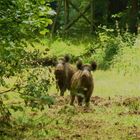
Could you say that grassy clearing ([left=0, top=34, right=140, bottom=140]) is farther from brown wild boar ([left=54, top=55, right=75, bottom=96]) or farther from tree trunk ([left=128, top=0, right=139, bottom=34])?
A: tree trunk ([left=128, top=0, right=139, bottom=34])

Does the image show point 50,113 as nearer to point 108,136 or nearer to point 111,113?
point 111,113

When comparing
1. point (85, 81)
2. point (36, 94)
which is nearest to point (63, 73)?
point (85, 81)

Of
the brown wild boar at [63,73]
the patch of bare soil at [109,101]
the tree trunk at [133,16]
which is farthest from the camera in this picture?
the tree trunk at [133,16]

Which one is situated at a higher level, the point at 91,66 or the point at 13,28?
the point at 13,28

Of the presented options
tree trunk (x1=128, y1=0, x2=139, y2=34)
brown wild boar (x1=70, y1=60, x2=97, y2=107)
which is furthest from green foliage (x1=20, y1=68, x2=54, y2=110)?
tree trunk (x1=128, y1=0, x2=139, y2=34)

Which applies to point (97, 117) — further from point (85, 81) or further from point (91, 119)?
point (85, 81)

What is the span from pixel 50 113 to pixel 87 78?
61.1 inches

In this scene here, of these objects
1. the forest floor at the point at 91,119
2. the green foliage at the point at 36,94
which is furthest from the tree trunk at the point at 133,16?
the green foliage at the point at 36,94

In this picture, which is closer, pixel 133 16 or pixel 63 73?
pixel 63 73

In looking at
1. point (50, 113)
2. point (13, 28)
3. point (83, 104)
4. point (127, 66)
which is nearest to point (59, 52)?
point (127, 66)

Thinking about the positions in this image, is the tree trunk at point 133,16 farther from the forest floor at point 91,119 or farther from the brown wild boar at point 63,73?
the brown wild boar at point 63,73

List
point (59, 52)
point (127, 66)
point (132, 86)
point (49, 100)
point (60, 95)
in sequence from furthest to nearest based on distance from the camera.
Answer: point (59, 52)
point (127, 66)
point (132, 86)
point (60, 95)
point (49, 100)

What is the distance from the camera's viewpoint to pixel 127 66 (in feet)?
73.1

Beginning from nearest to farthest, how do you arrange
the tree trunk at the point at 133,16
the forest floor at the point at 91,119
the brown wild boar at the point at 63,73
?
the forest floor at the point at 91,119, the brown wild boar at the point at 63,73, the tree trunk at the point at 133,16
